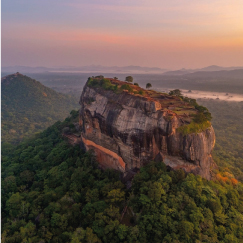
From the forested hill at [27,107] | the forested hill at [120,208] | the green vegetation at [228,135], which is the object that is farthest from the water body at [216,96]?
the forested hill at [120,208]

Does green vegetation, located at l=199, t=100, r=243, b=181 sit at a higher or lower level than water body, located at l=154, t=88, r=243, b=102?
lower

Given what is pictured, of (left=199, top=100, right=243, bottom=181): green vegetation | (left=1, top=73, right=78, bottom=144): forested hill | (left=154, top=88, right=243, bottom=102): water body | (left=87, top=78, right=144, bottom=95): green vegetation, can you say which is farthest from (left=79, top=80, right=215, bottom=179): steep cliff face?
(left=154, top=88, right=243, bottom=102): water body

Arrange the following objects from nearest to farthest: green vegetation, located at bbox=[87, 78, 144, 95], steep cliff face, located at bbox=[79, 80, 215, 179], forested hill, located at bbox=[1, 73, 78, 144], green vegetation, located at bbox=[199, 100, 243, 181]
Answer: steep cliff face, located at bbox=[79, 80, 215, 179] → green vegetation, located at bbox=[87, 78, 144, 95] → green vegetation, located at bbox=[199, 100, 243, 181] → forested hill, located at bbox=[1, 73, 78, 144]

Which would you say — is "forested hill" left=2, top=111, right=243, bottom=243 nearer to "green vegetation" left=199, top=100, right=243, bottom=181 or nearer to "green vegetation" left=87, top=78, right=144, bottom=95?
"green vegetation" left=87, top=78, right=144, bottom=95

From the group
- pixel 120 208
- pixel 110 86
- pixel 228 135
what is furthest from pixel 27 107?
pixel 228 135

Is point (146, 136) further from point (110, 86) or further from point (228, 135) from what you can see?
point (228, 135)

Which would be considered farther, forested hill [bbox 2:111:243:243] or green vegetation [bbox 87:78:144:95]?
green vegetation [bbox 87:78:144:95]

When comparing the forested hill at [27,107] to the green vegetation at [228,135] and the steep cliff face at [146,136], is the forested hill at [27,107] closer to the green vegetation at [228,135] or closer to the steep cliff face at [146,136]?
the steep cliff face at [146,136]
